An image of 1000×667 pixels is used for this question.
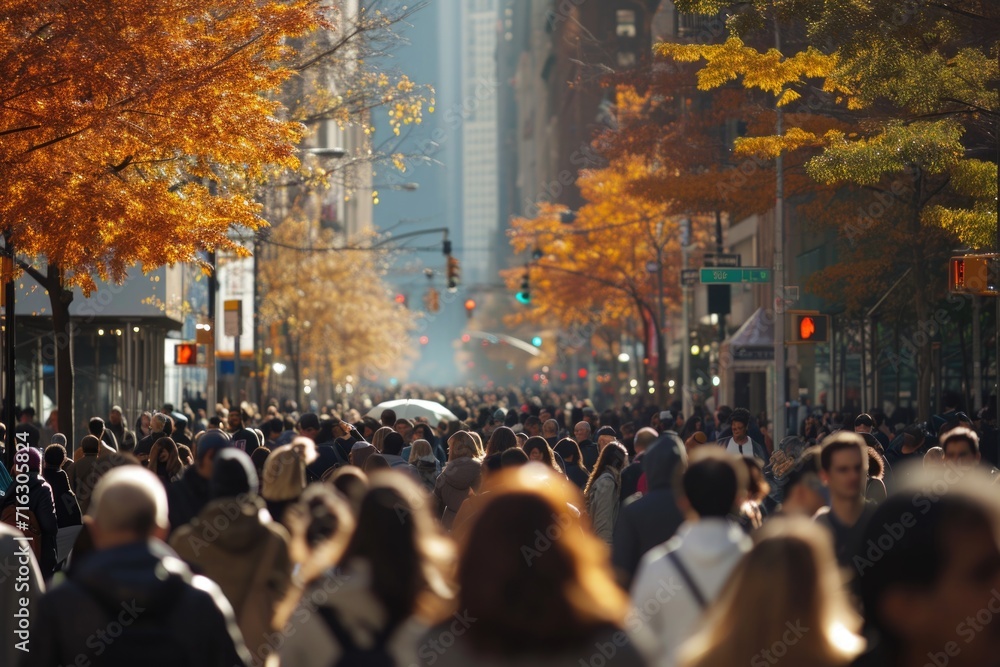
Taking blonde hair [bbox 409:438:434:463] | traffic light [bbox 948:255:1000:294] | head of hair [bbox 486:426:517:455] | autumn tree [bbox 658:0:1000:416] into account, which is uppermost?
autumn tree [bbox 658:0:1000:416]

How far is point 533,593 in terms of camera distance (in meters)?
4.07

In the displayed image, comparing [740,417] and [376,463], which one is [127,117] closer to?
[376,463]

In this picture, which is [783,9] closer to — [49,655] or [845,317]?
[49,655]

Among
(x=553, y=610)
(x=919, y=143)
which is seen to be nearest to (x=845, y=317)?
(x=919, y=143)

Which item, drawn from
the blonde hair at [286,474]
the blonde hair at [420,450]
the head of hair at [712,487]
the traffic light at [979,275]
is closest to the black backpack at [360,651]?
the head of hair at [712,487]

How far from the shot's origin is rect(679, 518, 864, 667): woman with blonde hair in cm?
416

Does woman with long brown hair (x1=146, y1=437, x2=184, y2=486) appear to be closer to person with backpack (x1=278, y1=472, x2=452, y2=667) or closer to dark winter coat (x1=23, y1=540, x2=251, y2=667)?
dark winter coat (x1=23, y1=540, x2=251, y2=667)

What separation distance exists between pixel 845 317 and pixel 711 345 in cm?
2380

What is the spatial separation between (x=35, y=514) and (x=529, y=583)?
8.80m

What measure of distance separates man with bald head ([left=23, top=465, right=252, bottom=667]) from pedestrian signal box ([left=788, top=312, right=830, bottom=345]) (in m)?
19.2

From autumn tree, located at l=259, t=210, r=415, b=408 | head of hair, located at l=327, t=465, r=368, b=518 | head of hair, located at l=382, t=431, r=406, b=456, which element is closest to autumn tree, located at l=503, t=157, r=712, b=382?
autumn tree, located at l=259, t=210, r=415, b=408

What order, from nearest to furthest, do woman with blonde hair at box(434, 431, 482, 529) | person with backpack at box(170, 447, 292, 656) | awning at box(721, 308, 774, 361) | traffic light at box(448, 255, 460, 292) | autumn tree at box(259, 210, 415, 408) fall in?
person with backpack at box(170, 447, 292, 656)
woman with blonde hair at box(434, 431, 482, 529)
awning at box(721, 308, 774, 361)
traffic light at box(448, 255, 460, 292)
autumn tree at box(259, 210, 415, 408)

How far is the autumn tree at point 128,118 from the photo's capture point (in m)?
14.9

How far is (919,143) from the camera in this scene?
1878 centimetres
